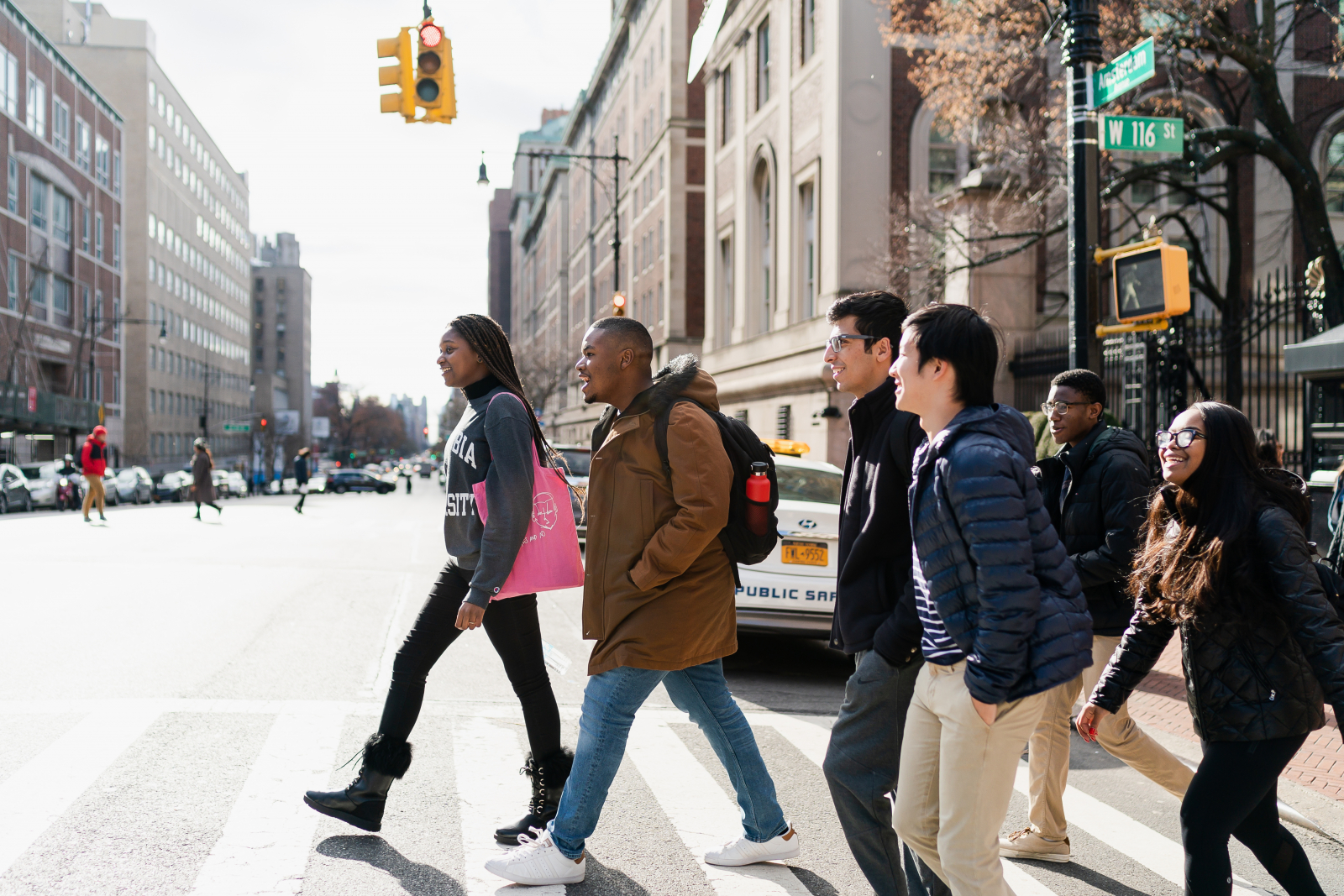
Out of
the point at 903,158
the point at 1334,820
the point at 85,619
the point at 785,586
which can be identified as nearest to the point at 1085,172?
the point at 785,586

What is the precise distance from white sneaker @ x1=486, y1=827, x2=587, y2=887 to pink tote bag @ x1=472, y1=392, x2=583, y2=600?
0.96m

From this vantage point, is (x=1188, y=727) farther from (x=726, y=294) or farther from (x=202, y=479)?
(x=726, y=294)

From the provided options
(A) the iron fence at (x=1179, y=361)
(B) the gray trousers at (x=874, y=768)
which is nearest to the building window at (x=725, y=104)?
(A) the iron fence at (x=1179, y=361)

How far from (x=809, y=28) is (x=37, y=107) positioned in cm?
4383

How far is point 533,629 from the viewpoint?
14.9ft

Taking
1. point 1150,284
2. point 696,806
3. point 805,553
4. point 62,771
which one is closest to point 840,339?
point 696,806

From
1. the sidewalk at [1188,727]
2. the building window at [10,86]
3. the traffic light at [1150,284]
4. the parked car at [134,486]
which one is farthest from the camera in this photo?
the building window at [10,86]

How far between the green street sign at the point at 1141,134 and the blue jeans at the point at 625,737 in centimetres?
663

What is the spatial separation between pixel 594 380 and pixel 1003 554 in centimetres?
180

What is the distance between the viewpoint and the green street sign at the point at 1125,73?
8.34m

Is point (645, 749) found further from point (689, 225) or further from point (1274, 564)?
point (689, 225)

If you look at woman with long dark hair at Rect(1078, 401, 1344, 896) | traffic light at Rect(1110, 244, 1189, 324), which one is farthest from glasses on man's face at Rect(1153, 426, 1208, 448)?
traffic light at Rect(1110, 244, 1189, 324)

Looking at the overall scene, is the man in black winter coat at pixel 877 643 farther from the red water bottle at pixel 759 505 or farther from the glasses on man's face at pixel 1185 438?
the glasses on man's face at pixel 1185 438

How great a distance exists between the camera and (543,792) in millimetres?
4445
